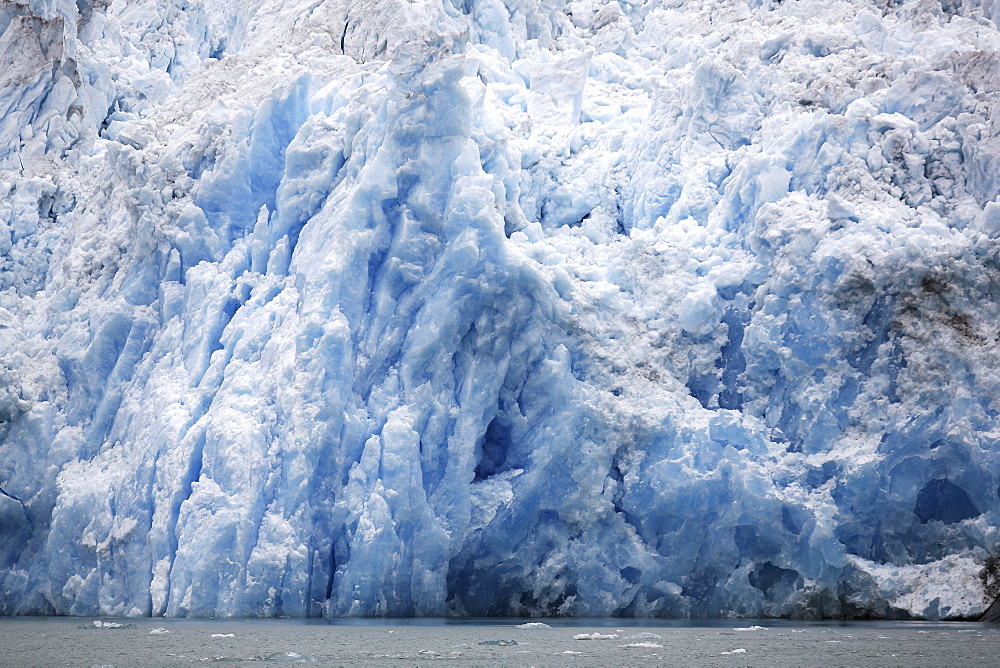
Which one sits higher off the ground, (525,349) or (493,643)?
(525,349)

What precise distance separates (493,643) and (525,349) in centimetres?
616

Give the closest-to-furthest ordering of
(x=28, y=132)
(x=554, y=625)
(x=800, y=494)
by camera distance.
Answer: (x=554, y=625), (x=800, y=494), (x=28, y=132)

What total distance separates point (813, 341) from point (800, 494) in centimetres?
227

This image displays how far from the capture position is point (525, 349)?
1633cm

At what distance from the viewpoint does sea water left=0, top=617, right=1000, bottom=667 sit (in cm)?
907

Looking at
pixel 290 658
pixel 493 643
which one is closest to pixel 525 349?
pixel 493 643

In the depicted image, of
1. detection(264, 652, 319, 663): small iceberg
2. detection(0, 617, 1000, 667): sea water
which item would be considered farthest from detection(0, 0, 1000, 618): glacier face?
detection(264, 652, 319, 663): small iceberg

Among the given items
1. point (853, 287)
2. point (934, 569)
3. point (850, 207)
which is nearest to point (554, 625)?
point (934, 569)

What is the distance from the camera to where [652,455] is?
51.8 feet

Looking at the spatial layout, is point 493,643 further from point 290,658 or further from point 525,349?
point 525,349

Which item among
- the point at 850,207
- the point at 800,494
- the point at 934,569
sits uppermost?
the point at 850,207

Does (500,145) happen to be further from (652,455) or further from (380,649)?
(380,649)

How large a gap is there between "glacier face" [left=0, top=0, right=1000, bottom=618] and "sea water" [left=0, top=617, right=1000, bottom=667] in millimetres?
1232

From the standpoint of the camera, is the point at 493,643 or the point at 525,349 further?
the point at 525,349
